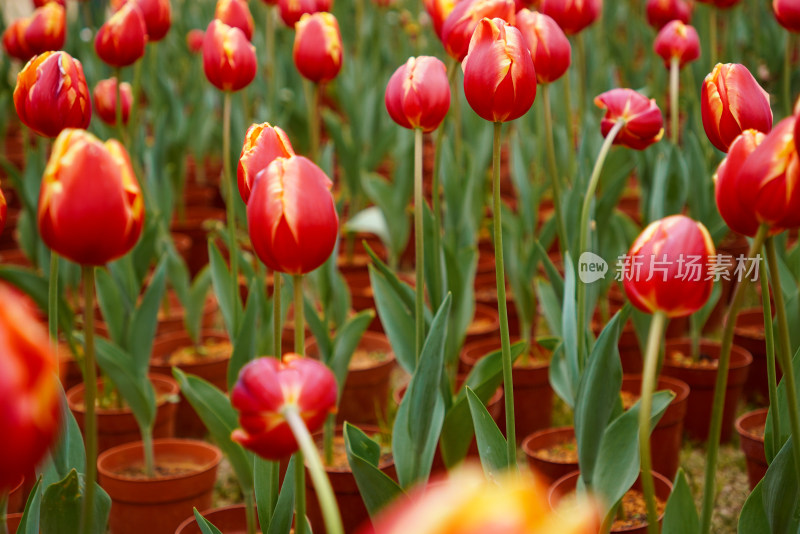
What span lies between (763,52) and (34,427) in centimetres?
292

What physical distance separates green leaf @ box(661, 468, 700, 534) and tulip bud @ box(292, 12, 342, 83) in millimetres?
818

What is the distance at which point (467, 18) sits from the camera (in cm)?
113

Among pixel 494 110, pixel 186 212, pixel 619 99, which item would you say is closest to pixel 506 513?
pixel 494 110

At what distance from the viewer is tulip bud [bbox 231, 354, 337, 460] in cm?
56

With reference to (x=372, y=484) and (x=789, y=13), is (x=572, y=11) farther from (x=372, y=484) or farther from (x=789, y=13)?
(x=372, y=484)

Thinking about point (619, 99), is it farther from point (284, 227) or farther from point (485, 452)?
point (284, 227)

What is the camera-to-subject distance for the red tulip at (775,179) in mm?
625

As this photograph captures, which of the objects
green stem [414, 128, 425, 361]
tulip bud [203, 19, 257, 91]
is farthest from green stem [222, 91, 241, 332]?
green stem [414, 128, 425, 361]

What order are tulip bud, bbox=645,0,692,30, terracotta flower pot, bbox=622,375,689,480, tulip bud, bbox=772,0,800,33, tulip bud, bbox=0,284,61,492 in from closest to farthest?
1. tulip bud, bbox=0,284,61,492
2. tulip bud, bbox=772,0,800,33
3. terracotta flower pot, bbox=622,375,689,480
4. tulip bud, bbox=645,0,692,30

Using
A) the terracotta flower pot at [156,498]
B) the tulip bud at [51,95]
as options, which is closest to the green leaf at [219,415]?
the terracotta flower pot at [156,498]

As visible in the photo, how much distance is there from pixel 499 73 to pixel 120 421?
1.11 metres

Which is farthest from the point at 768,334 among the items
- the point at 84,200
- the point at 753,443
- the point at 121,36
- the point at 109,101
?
the point at 109,101

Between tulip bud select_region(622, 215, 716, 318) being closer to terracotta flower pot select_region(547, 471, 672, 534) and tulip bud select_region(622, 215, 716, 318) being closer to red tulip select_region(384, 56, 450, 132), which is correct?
red tulip select_region(384, 56, 450, 132)

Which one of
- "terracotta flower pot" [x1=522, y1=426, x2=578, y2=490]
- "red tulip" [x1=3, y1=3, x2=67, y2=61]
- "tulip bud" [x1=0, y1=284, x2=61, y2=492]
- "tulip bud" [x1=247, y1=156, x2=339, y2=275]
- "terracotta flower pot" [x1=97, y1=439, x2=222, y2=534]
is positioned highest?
"red tulip" [x1=3, y1=3, x2=67, y2=61]
